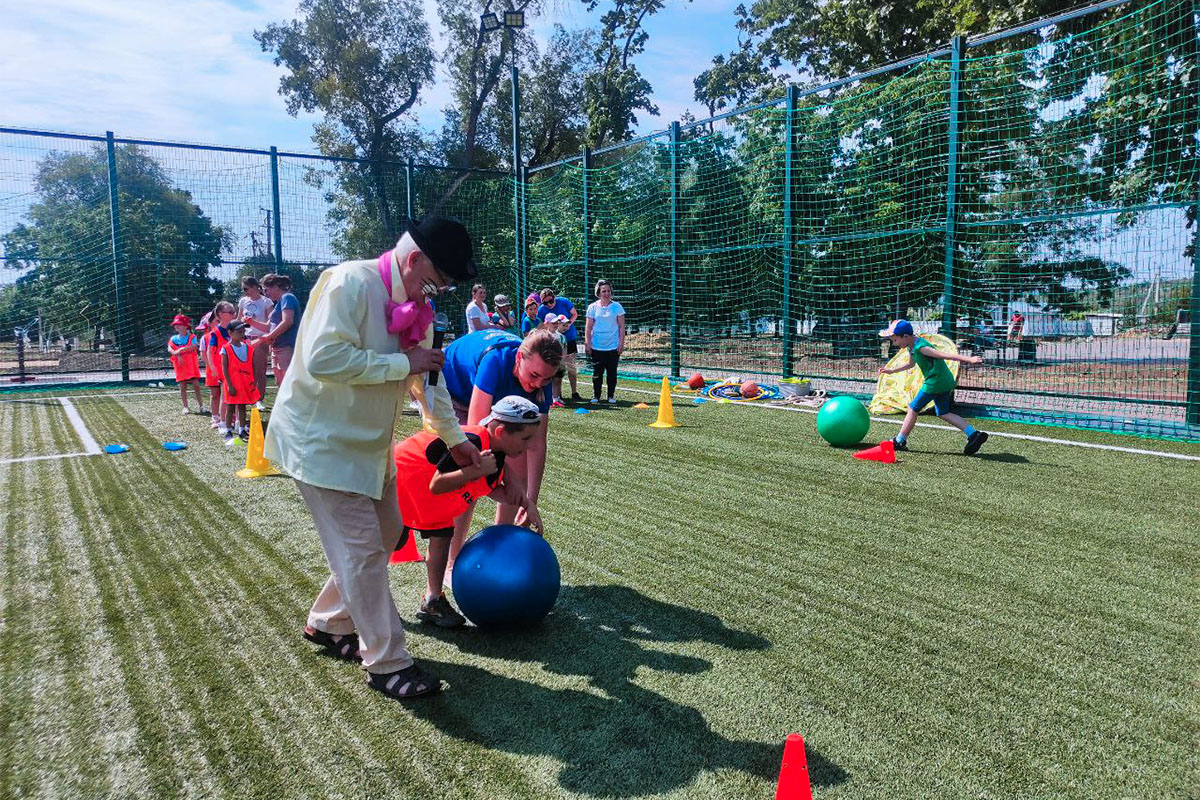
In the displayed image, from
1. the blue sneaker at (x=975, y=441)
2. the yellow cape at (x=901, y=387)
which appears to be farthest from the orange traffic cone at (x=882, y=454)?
the yellow cape at (x=901, y=387)

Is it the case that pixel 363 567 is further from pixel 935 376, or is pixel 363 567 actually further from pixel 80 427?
pixel 80 427

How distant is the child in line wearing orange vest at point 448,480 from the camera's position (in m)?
3.68

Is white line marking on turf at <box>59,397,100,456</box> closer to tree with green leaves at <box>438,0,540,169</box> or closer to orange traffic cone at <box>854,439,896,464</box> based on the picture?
orange traffic cone at <box>854,439,896,464</box>

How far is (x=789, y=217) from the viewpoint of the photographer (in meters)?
13.3

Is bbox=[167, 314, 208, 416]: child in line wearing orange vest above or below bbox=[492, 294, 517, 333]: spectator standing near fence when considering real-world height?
below

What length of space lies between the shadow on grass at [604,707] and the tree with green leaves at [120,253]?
48.7 feet

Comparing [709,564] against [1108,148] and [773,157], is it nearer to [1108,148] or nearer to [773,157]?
[1108,148]

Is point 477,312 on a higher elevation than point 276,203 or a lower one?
lower

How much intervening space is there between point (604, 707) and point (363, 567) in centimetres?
114

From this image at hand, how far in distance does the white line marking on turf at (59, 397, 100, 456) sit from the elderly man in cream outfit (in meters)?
7.10

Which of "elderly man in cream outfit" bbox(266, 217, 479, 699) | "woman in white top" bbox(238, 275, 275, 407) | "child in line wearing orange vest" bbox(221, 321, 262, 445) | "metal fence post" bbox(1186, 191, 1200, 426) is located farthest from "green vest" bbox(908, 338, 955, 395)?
"child in line wearing orange vest" bbox(221, 321, 262, 445)

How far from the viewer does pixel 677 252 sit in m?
15.5

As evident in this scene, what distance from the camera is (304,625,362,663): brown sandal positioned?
362 centimetres

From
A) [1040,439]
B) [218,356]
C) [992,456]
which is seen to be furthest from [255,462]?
[1040,439]
